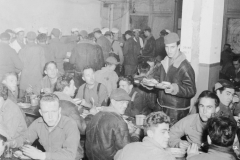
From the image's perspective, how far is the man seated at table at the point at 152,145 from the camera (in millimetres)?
2730

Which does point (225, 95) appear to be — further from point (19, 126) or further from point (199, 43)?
point (19, 126)

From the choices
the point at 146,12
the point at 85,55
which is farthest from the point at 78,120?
the point at 146,12

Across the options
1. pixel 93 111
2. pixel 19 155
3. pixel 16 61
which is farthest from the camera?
pixel 16 61

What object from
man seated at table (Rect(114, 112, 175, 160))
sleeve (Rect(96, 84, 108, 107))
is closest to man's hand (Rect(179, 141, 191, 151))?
man seated at table (Rect(114, 112, 175, 160))

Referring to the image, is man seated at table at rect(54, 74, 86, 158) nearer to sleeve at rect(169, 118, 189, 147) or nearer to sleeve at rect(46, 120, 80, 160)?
sleeve at rect(46, 120, 80, 160)

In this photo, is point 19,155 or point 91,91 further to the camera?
point 91,91

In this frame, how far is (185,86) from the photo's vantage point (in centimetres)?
493

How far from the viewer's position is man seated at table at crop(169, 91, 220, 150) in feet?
13.4

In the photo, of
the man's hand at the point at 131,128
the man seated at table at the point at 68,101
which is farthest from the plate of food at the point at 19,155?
the man's hand at the point at 131,128

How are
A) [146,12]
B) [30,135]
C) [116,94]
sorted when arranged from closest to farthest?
[30,135], [116,94], [146,12]

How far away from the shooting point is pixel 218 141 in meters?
2.79

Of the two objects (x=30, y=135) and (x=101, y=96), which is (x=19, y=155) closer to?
(x=30, y=135)

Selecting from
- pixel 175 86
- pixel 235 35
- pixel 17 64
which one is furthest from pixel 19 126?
pixel 235 35

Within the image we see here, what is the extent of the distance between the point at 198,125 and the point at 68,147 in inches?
72.6
